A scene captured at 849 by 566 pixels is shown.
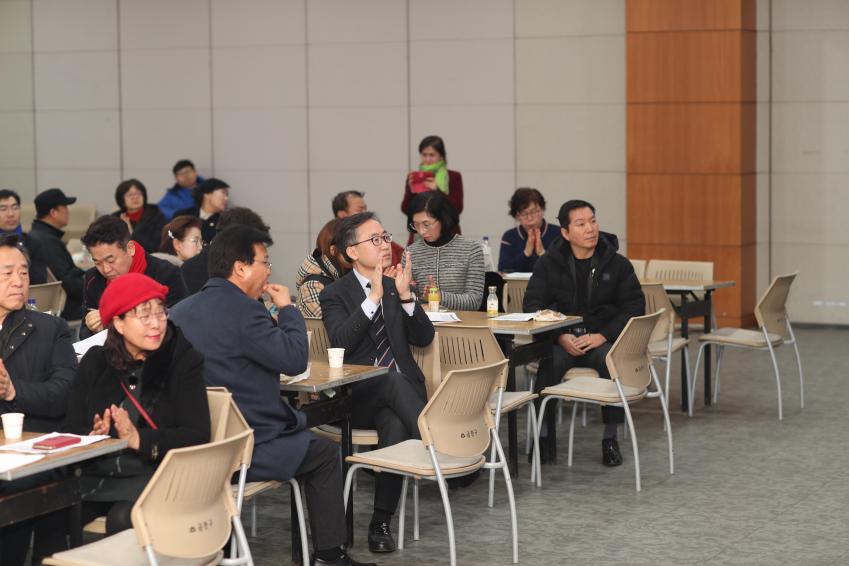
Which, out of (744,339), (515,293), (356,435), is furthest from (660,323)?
(356,435)

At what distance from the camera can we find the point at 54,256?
8414mm

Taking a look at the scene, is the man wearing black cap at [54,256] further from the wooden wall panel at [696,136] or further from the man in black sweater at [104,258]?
the wooden wall panel at [696,136]

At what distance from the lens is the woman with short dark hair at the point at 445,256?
7266mm

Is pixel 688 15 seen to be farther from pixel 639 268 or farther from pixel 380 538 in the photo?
pixel 380 538

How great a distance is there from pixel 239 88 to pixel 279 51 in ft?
1.98

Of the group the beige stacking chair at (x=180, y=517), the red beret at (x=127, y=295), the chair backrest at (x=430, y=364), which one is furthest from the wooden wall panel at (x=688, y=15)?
the beige stacking chair at (x=180, y=517)

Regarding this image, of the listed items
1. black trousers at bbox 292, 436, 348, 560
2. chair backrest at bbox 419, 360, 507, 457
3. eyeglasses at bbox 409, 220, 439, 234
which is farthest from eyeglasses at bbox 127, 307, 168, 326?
eyeglasses at bbox 409, 220, 439, 234

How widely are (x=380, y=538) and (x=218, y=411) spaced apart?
1212 millimetres

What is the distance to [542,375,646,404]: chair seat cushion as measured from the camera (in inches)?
238

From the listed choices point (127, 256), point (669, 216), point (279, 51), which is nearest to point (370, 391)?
point (127, 256)

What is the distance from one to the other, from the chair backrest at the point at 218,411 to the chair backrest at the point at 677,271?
203 inches

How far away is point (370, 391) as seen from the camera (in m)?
5.36

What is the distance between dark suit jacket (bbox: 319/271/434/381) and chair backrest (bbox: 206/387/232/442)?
1.30 meters

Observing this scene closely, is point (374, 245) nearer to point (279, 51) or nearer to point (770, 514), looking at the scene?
point (770, 514)
